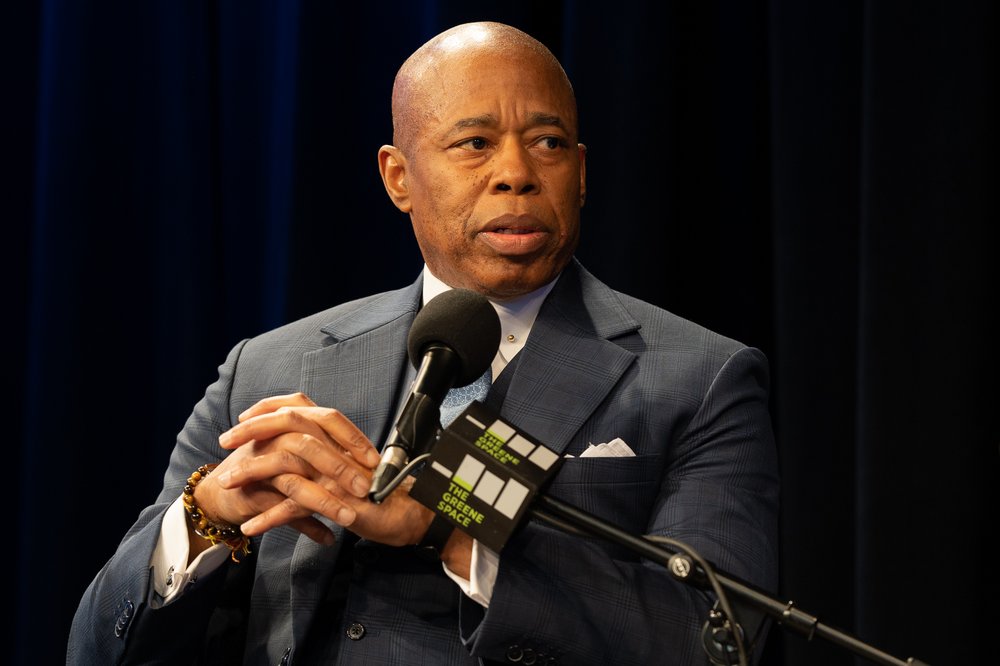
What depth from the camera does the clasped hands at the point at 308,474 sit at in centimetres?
134

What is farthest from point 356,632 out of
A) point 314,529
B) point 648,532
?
point 648,532

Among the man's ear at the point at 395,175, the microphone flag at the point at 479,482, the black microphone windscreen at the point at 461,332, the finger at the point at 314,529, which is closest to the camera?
the microphone flag at the point at 479,482

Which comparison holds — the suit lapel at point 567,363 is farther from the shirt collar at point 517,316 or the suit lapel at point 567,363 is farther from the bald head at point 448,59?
the bald head at point 448,59

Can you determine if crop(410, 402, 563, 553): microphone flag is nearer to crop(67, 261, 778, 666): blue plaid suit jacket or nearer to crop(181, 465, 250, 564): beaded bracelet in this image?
crop(67, 261, 778, 666): blue plaid suit jacket

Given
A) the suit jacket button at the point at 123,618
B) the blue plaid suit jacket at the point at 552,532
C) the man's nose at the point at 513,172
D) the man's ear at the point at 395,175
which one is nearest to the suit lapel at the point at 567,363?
the blue plaid suit jacket at the point at 552,532

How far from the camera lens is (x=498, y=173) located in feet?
5.63

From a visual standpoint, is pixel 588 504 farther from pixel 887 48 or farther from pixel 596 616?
pixel 887 48

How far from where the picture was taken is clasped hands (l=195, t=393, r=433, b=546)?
1336 millimetres

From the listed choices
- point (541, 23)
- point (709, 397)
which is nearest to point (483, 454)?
point (709, 397)

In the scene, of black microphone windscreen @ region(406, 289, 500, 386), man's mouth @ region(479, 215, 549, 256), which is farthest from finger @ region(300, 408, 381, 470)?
man's mouth @ region(479, 215, 549, 256)

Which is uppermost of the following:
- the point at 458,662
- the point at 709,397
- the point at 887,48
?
the point at 887,48

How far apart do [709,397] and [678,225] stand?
0.84m

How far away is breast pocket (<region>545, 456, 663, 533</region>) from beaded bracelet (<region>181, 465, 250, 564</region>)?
39 centimetres

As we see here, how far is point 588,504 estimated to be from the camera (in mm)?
1562
